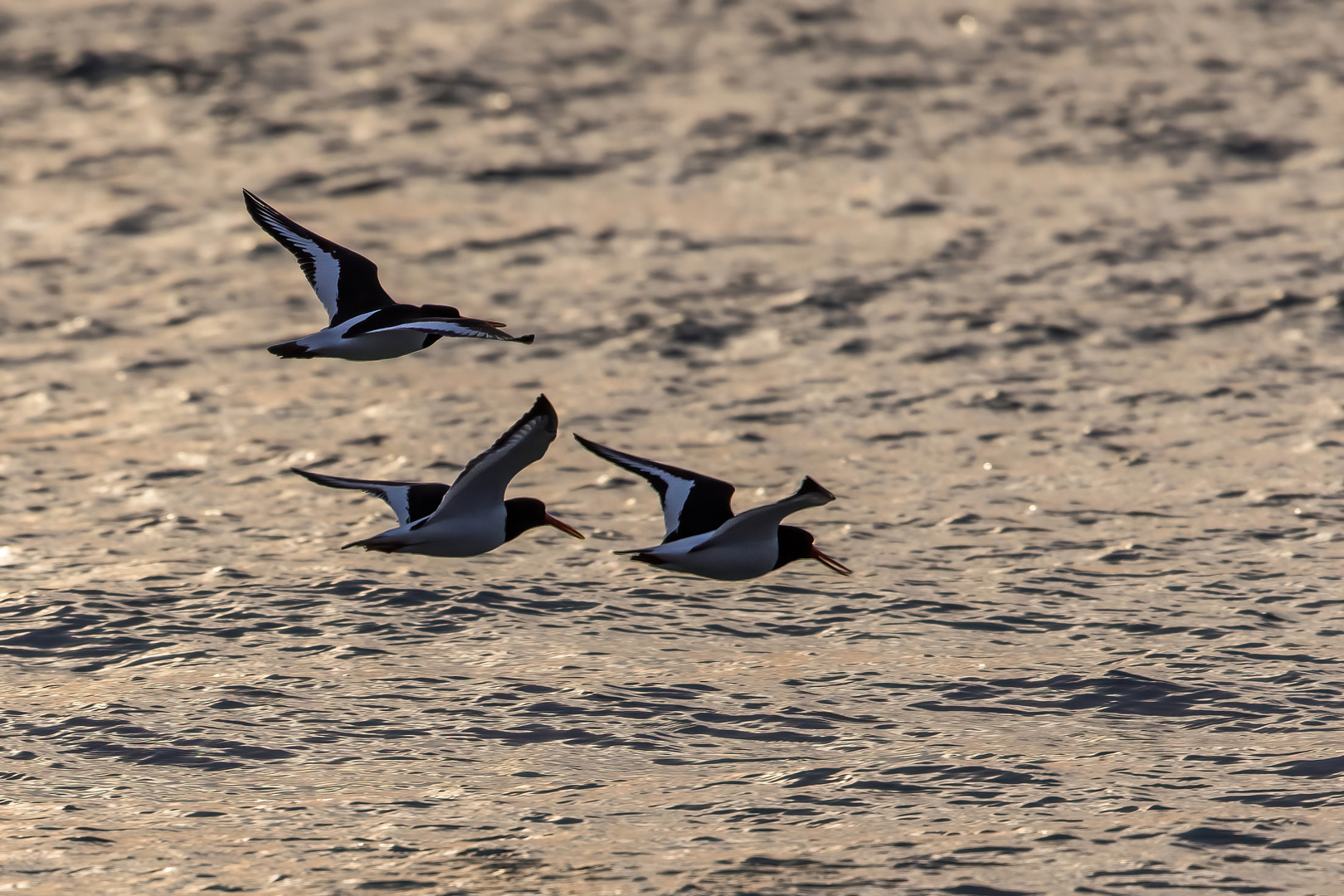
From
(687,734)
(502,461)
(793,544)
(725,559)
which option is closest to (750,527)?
(725,559)

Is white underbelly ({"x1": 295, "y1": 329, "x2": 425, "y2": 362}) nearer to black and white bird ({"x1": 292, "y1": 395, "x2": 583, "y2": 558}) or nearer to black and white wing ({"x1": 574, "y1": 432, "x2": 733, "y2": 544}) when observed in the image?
black and white bird ({"x1": 292, "y1": 395, "x2": 583, "y2": 558})

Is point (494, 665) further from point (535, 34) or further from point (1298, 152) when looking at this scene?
point (535, 34)

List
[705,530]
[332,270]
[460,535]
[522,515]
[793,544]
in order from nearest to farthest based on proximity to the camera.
Answer: [460,535]
[705,530]
[522,515]
[793,544]
[332,270]

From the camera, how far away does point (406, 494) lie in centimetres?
1334

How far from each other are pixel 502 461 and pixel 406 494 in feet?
4.95

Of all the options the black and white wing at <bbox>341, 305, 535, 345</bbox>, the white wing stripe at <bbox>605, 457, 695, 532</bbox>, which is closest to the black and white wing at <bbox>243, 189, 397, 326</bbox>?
the black and white wing at <bbox>341, 305, 535, 345</bbox>

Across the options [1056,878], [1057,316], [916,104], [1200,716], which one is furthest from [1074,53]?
[1056,878]

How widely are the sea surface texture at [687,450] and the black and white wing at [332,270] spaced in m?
2.95

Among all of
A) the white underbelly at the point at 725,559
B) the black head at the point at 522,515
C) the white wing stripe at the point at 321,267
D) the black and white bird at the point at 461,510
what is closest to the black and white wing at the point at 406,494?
the black and white bird at the point at 461,510

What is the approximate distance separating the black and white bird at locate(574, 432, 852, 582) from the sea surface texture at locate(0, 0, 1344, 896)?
156cm

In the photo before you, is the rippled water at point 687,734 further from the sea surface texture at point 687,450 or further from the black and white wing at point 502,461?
the black and white wing at point 502,461

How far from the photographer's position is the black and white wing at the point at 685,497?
42.3 ft

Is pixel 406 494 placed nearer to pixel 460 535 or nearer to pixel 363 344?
pixel 460 535

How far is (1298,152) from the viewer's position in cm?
2784
